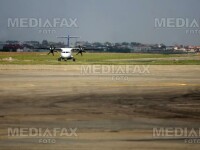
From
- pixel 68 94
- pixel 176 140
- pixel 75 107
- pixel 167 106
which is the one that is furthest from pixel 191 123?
pixel 68 94

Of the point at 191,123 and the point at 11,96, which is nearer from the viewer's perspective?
the point at 191,123

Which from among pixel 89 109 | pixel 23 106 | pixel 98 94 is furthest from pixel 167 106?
pixel 23 106

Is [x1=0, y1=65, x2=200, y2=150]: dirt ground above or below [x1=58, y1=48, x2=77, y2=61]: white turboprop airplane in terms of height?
below

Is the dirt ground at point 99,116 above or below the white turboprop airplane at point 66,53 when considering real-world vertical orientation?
below

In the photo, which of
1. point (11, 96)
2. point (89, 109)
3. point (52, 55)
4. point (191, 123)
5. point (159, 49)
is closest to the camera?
point (191, 123)

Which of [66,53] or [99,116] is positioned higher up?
[66,53]

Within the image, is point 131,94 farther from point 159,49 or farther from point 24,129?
point 159,49

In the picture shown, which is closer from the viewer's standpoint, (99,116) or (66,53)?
(99,116)

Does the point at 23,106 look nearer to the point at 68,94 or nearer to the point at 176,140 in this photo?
the point at 68,94

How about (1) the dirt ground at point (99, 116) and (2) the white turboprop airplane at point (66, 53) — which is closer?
(1) the dirt ground at point (99, 116)

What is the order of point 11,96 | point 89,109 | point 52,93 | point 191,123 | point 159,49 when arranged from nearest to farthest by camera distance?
point 191,123
point 89,109
point 11,96
point 52,93
point 159,49
